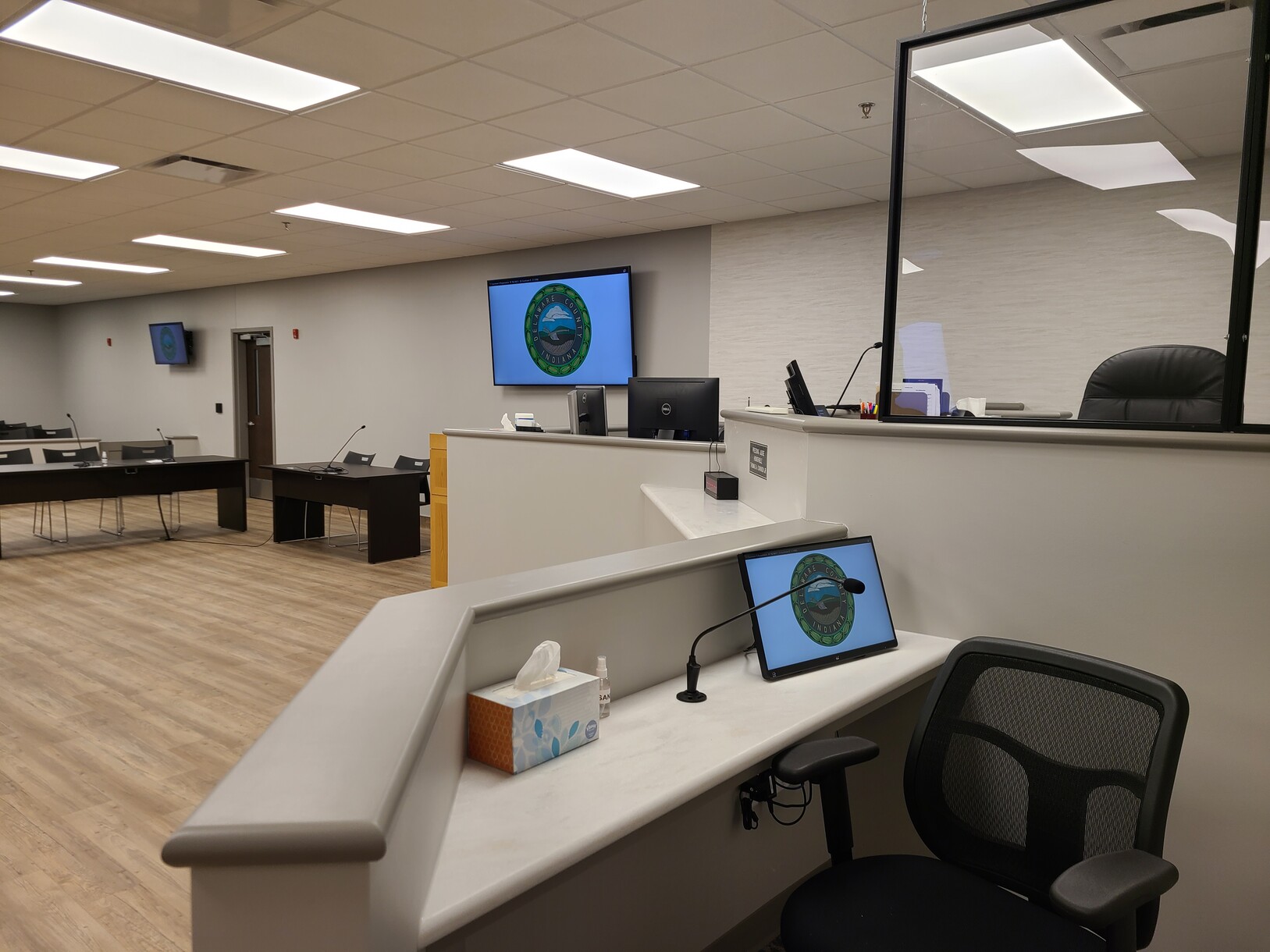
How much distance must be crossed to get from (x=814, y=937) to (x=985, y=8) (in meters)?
3.00

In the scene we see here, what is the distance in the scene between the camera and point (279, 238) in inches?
→ 298

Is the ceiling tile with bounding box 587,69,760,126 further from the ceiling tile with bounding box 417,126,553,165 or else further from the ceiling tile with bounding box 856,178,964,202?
the ceiling tile with bounding box 856,178,964,202

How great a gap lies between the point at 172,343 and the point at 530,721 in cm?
1248

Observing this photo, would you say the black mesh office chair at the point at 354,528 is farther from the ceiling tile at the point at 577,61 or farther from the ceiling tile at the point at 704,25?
the ceiling tile at the point at 704,25

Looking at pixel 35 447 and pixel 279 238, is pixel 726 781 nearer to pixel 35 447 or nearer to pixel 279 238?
pixel 279 238

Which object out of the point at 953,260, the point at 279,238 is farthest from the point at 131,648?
the point at 953,260

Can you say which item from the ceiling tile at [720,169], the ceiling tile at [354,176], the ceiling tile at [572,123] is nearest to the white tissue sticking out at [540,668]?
the ceiling tile at [572,123]

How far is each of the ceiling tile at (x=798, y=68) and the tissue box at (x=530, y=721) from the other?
2756 mm

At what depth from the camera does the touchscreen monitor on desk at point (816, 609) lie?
78.5 inches

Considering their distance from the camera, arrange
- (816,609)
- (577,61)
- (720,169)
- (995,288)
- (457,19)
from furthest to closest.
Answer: (720,169) < (995,288) < (577,61) < (457,19) < (816,609)

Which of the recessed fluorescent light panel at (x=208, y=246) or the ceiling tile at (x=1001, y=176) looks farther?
the recessed fluorescent light panel at (x=208, y=246)

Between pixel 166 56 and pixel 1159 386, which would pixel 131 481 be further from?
pixel 1159 386

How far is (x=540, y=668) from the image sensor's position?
150 cm

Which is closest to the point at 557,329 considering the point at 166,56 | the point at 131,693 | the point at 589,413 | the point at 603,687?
the point at 589,413
